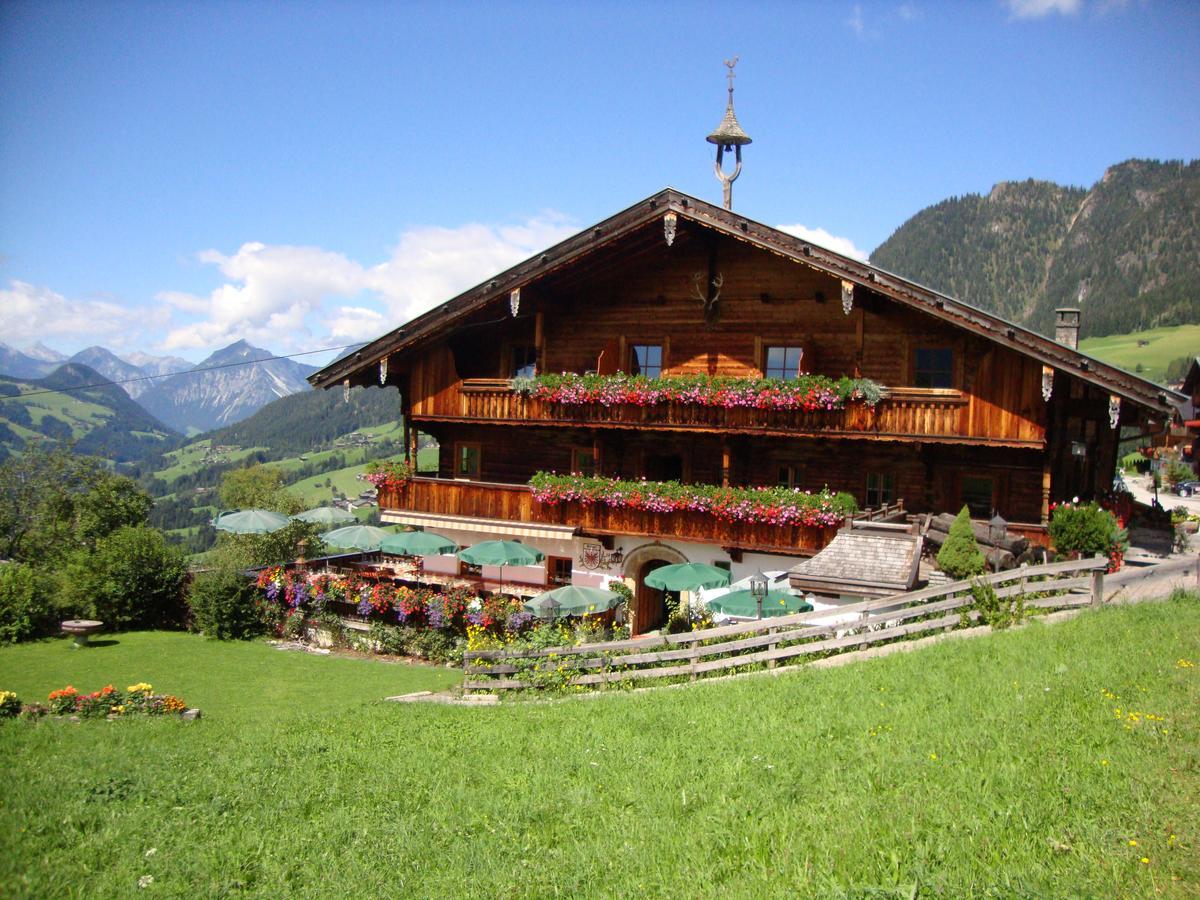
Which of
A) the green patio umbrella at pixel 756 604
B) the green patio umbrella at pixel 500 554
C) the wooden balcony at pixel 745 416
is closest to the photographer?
the green patio umbrella at pixel 756 604

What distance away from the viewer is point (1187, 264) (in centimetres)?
19488

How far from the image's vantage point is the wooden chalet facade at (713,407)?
19766 millimetres

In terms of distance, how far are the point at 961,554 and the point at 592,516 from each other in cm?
947

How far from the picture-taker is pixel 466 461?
27203 mm

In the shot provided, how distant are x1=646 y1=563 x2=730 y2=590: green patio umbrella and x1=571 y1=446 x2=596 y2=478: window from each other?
20.0 feet

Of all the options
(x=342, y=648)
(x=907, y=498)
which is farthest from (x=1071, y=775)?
(x=342, y=648)

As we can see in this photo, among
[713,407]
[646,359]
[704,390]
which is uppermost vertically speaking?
[646,359]

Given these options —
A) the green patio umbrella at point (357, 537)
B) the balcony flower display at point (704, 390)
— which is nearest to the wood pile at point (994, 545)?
the balcony flower display at point (704, 390)

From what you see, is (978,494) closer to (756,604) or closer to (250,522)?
(756,604)

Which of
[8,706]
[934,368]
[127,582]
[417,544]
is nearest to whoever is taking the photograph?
[8,706]

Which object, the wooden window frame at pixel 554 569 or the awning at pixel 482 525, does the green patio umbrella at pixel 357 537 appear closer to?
the awning at pixel 482 525

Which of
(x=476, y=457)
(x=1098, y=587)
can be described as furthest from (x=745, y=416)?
(x=476, y=457)

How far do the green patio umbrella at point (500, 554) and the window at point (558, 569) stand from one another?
2280mm

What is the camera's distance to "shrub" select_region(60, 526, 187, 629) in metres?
23.7
